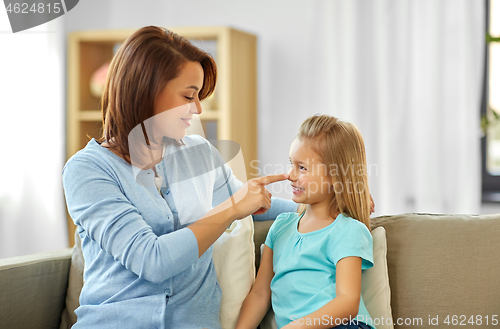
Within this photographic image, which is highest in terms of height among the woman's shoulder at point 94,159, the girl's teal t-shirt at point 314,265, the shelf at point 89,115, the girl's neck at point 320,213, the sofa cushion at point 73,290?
the shelf at point 89,115

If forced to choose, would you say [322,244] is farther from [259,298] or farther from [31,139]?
[31,139]

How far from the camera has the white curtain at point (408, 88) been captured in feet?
7.17

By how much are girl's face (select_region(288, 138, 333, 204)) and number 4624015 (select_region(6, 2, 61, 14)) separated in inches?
69.4

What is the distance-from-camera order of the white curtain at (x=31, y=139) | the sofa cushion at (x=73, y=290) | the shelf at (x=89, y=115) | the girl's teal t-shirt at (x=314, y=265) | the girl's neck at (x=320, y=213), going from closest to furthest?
the girl's teal t-shirt at (x=314, y=265), the girl's neck at (x=320, y=213), the sofa cushion at (x=73, y=290), the white curtain at (x=31, y=139), the shelf at (x=89, y=115)

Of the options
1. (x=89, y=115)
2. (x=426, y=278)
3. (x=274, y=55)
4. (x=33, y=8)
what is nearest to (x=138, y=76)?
(x=426, y=278)

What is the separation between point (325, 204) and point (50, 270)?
30.8 inches

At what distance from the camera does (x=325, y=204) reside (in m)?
1.15

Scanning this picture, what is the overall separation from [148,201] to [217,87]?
1.28 metres

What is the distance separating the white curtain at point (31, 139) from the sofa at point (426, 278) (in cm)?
106

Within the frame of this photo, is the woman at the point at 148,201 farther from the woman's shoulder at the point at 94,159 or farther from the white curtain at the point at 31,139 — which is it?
the white curtain at the point at 31,139

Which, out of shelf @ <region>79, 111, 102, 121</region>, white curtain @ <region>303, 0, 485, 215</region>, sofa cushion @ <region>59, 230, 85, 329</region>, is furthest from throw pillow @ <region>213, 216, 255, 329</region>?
shelf @ <region>79, 111, 102, 121</region>

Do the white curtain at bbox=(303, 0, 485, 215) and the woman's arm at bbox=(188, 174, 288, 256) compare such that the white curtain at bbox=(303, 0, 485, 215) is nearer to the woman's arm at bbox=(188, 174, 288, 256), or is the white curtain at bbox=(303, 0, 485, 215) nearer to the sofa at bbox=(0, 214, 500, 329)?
the sofa at bbox=(0, 214, 500, 329)

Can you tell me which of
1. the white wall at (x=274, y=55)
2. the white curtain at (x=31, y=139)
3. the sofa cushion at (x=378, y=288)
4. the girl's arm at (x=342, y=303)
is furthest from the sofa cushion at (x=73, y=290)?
the white wall at (x=274, y=55)

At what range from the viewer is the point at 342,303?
99cm
